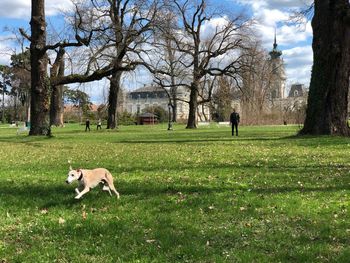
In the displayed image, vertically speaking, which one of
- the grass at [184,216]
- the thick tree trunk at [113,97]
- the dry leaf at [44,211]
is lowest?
the dry leaf at [44,211]

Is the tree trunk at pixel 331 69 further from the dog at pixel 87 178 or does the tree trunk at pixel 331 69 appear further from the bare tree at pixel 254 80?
the bare tree at pixel 254 80

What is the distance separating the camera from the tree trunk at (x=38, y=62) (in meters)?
30.0

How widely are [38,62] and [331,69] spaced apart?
1721 centimetres

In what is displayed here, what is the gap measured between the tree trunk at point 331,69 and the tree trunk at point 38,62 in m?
15.9

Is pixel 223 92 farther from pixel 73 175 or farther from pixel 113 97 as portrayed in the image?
pixel 73 175

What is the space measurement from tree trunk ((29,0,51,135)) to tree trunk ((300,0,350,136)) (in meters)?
15.9

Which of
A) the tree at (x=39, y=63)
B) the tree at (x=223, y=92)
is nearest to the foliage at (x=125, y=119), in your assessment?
the tree at (x=223, y=92)

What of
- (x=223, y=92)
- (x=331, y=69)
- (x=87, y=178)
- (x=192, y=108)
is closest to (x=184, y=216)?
(x=87, y=178)

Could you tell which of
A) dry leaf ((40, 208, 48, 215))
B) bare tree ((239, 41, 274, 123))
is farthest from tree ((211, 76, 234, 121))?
dry leaf ((40, 208, 48, 215))

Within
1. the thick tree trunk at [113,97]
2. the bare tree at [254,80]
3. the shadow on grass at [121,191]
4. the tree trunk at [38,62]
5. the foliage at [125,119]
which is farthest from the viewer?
the foliage at [125,119]

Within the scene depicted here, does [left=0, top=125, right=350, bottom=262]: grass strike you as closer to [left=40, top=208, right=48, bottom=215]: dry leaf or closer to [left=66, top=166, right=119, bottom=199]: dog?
[left=40, top=208, right=48, bottom=215]: dry leaf

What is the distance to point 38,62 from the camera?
98.7 ft

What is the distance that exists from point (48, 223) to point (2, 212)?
1194 mm

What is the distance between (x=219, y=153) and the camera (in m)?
17.3
